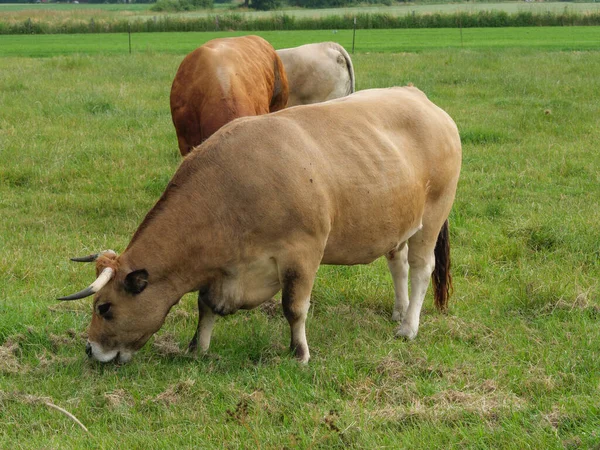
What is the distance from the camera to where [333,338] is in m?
6.02

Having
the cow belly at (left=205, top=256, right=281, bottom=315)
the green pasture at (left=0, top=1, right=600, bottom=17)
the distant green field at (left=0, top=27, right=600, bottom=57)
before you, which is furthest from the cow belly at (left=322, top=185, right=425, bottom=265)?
the green pasture at (left=0, top=1, right=600, bottom=17)

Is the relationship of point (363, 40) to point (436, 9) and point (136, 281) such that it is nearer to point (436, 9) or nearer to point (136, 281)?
point (436, 9)

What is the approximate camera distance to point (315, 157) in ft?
17.6

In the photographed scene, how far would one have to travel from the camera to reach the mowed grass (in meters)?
4.57

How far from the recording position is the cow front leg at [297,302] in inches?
208

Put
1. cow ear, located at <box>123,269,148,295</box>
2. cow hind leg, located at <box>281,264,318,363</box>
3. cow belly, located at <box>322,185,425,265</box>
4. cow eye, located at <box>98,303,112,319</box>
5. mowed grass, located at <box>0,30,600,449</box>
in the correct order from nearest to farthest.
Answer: mowed grass, located at <box>0,30,600,449</box>, cow ear, located at <box>123,269,148,295</box>, cow eye, located at <box>98,303,112,319</box>, cow hind leg, located at <box>281,264,318,363</box>, cow belly, located at <box>322,185,425,265</box>

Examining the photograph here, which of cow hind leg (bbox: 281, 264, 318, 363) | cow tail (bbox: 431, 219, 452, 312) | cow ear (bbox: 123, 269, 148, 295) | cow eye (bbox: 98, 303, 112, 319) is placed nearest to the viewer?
cow ear (bbox: 123, 269, 148, 295)

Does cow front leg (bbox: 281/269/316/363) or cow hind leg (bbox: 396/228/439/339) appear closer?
cow front leg (bbox: 281/269/316/363)

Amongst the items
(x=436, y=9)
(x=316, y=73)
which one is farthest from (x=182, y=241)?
(x=436, y=9)

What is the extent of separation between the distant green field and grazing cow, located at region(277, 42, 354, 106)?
14.4m

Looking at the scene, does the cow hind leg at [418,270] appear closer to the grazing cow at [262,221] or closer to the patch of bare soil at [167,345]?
the grazing cow at [262,221]

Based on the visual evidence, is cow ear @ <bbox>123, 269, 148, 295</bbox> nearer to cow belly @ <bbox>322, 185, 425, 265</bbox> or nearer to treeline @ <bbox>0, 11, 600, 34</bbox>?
cow belly @ <bbox>322, 185, 425, 265</bbox>

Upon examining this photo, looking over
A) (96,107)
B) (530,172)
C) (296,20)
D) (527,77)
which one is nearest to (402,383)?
(530,172)

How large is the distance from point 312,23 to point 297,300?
131 feet
